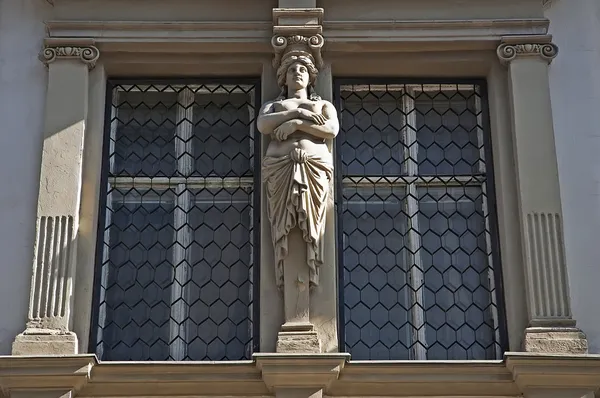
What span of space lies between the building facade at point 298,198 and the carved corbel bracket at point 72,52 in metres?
0.02

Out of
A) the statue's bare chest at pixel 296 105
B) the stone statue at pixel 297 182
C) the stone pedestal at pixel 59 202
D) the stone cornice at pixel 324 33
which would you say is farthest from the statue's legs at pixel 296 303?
the stone cornice at pixel 324 33

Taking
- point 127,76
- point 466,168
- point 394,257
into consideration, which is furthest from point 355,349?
point 127,76

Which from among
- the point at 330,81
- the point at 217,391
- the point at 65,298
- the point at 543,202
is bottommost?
the point at 217,391

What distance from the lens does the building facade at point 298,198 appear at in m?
9.87

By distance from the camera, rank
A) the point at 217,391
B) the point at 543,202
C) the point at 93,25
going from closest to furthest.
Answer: the point at 217,391
the point at 543,202
the point at 93,25

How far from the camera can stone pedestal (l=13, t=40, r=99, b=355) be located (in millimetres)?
9992

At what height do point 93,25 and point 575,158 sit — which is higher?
point 93,25

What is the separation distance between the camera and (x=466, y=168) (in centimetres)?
1098

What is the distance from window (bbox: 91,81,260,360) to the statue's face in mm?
489

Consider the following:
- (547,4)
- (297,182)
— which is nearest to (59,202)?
(297,182)

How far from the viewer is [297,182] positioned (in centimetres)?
1020

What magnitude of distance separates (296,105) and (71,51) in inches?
73.4

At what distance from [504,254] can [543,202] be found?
48 centimetres

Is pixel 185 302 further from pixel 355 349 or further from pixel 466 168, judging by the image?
pixel 466 168
